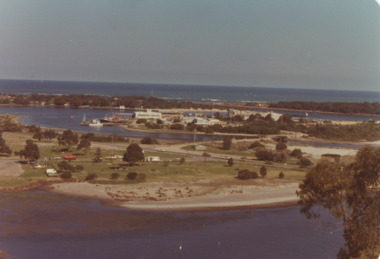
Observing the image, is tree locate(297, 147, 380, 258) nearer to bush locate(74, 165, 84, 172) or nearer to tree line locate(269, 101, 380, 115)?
bush locate(74, 165, 84, 172)

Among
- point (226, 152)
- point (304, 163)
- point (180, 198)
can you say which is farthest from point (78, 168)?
point (304, 163)

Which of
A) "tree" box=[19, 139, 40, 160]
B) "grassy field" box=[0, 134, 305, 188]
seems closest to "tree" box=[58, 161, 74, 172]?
"grassy field" box=[0, 134, 305, 188]

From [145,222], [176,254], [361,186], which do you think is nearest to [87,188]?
[145,222]

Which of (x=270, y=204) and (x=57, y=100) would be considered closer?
(x=270, y=204)

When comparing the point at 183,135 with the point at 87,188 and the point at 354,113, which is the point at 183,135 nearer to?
the point at 87,188

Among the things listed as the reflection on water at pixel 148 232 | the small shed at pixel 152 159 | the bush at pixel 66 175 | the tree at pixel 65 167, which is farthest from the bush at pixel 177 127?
the reflection on water at pixel 148 232

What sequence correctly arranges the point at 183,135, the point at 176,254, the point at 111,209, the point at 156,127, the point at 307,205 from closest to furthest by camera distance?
the point at 307,205 → the point at 176,254 → the point at 111,209 → the point at 183,135 → the point at 156,127
